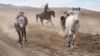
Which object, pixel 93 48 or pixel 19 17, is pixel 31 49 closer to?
pixel 19 17

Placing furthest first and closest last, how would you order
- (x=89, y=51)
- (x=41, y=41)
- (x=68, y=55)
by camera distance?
(x=41, y=41), (x=89, y=51), (x=68, y=55)

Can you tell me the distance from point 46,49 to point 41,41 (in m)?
4.37

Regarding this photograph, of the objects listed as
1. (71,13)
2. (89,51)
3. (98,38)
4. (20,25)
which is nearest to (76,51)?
(89,51)

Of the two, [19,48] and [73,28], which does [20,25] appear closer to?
[19,48]

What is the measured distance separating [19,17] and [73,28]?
419 centimetres

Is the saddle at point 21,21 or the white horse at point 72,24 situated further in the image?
the saddle at point 21,21

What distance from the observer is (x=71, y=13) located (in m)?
23.3

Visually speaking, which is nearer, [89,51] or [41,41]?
[89,51]

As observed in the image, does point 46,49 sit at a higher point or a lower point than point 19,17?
lower

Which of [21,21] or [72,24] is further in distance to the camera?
[21,21]

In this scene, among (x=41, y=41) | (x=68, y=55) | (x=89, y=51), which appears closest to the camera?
(x=68, y=55)

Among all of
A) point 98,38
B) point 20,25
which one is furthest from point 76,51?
point 98,38

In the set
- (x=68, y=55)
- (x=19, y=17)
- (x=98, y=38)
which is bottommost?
(x=98, y=38)

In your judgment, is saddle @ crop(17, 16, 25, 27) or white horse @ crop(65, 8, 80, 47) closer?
white horse @ crop(65, 8, 80, 47)
